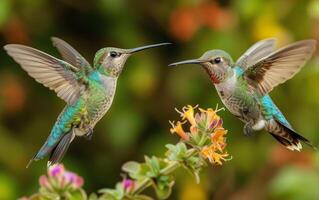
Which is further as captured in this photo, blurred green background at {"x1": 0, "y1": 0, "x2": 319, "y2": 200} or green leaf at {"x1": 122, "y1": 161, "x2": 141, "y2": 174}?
blurred green background at {"x1": 0, "y1": 0, "x2": 319, "y2": 200}

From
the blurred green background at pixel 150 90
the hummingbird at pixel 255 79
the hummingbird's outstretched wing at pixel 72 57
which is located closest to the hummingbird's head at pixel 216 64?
the hummingbird at pixel 255 79

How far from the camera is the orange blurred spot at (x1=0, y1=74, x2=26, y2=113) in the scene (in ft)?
12.6

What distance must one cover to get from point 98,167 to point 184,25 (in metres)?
0.88

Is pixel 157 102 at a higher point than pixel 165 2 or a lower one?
lower

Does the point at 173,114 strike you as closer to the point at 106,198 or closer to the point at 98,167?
the point at 98,167

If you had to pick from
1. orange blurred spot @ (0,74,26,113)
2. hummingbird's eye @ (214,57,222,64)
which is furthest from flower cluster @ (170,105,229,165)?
orange blurred spot @ (0,74,26,113)

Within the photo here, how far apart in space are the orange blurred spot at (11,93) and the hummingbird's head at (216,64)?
2.42 m

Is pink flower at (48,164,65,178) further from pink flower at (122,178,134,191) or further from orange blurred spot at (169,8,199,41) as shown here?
orange blurred spot at (169,8,199,41)

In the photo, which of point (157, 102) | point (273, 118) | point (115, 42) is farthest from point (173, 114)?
point (273, 118)

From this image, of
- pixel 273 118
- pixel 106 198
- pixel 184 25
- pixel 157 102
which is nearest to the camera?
pixel 106 198

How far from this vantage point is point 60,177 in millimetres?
1627

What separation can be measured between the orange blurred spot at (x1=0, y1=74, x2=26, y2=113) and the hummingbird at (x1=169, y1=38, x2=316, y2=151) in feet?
7.56

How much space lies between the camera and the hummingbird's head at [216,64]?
1494 millimetres

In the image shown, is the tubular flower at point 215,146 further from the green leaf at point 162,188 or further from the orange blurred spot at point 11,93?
the orange blurred spot at point 11,93
